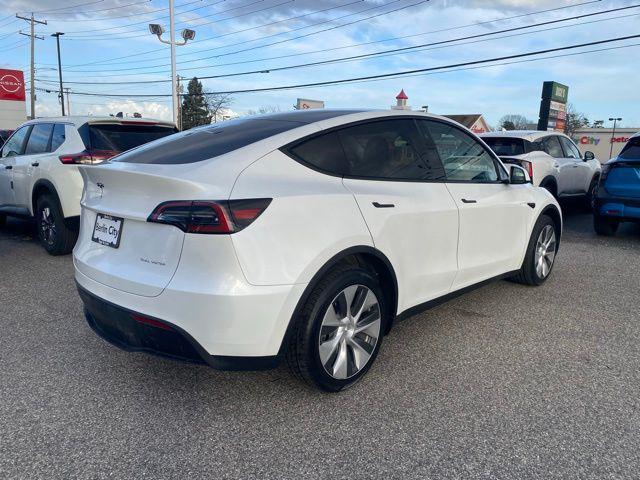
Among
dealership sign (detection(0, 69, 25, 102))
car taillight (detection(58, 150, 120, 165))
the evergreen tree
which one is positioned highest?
the evergreen tree

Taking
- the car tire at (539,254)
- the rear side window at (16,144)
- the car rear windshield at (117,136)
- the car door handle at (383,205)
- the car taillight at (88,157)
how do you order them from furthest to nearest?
Answer: the rear side window at (16,144)
the car rear windshield at (117,136)
the car taillight at (88,157)
the car tire at (539,254)
the car door handle at (383,205)

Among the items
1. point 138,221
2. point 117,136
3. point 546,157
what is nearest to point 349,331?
point 138,221

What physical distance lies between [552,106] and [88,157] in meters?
20.6

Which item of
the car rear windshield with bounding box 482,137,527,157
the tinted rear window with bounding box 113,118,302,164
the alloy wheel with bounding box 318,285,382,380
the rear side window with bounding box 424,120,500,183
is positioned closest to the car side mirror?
the rear side window with bounding box 424,120,500,183

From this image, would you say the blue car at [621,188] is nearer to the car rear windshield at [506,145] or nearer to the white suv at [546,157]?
the white suv at [546,157]

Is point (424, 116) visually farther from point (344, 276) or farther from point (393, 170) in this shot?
point (344, 276)

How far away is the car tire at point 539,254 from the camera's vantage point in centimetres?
496

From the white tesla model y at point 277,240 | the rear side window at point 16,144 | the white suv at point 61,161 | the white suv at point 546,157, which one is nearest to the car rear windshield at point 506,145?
the white suv at point 546,157

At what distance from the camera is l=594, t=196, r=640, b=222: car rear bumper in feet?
24.0

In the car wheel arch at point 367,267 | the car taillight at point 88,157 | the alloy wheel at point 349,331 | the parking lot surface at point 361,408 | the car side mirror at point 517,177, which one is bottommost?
the parking lot surface at point 361,408

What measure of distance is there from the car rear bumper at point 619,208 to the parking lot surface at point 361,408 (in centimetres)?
359

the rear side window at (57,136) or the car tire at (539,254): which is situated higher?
the rear side window at (57,136)

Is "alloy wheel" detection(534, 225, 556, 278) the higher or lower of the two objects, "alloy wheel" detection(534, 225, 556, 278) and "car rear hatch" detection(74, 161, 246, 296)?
the lower

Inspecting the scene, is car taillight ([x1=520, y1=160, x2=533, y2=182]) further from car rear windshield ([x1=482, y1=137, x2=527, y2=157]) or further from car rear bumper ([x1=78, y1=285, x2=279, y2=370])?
car rear bumper ([x1=78, y1=285, x2=279, y2=370])
